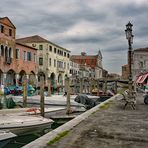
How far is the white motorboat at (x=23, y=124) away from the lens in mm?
13070

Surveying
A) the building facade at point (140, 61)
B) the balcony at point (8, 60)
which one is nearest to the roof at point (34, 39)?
the balcony at point (8, 60)

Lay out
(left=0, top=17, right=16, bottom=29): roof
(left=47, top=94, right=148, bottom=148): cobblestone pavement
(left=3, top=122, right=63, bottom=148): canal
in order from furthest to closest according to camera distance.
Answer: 1. (left=0, top=17, right=16, bottom=29): roof
2. (left=3, top=122, right=63, bottom=148): canal
3. (left=47, top=94, right=148, bottom=148): cobblestone pavement

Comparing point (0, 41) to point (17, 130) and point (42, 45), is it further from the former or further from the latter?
point (17, 130)

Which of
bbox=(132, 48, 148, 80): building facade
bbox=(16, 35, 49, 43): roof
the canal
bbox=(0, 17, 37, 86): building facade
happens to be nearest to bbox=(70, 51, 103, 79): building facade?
bbox=(132, 48, 148, 80): building facade

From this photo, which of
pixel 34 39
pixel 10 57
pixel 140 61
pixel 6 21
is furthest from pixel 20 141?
pixel 140 61

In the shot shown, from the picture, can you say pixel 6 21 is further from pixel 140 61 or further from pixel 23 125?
pixel 140 61

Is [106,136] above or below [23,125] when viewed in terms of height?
above

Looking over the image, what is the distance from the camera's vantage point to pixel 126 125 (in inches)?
400

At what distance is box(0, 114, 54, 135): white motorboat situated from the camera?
13.1 metres

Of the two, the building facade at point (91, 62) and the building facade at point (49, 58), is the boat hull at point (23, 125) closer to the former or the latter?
the building facade at point (49, 58)

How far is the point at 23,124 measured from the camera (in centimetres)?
1370

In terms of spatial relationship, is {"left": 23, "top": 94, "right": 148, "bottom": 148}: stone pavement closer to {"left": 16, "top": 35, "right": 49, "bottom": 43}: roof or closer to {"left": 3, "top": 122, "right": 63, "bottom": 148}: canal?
{"left": 3, "top": 122, "right": 63, "bottom": 148}: canal

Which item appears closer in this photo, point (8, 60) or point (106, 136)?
point (106, 136)

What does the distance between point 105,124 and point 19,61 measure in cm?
3922
